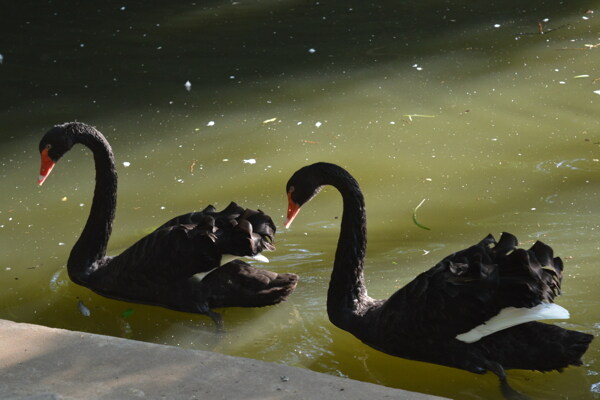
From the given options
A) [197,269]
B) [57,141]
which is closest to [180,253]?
[197,269]

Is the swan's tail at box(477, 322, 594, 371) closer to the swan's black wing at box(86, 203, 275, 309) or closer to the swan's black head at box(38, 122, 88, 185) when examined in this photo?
the swan's black wing at box(86, 203, 275, 309)

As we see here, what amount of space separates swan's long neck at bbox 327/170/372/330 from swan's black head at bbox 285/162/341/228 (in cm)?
5

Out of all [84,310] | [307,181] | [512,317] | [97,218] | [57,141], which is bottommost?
[84,310]

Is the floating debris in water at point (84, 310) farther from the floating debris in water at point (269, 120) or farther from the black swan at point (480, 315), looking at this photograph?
the floating debris in water at point (269, 120)

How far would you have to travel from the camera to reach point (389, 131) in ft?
16.1

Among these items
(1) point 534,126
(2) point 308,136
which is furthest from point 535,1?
(2) point 308,136

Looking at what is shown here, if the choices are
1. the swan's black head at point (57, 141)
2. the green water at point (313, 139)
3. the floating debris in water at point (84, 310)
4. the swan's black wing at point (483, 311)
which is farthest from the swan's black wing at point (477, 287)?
the swan's black head at point (57, 141)

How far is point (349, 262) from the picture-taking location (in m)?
3.26

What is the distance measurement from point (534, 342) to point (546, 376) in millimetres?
158

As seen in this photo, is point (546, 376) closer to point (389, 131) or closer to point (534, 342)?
point (534, 342)

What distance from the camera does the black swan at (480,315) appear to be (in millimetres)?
2748

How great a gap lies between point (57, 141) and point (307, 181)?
1.04 m

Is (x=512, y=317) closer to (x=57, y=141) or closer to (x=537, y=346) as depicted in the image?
(x=537, y=346)

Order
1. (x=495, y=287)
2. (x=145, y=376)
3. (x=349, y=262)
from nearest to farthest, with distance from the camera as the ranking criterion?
(x=145, y=376) → (x=495, y=287) → (x=349, y=262)
